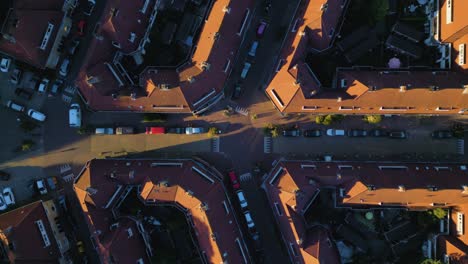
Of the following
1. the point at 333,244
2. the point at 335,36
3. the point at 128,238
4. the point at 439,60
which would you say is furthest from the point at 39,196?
the point at 439,60

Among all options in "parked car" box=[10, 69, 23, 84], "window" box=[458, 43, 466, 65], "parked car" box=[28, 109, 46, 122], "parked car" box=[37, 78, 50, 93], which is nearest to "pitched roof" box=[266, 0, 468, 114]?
"window" box=[458, 43, 466, 65]

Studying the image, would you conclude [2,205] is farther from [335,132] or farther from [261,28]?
[335,132]

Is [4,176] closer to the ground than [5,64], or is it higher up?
closer to the ground

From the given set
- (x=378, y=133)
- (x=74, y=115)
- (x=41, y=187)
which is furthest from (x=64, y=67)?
(x=378, y=133)

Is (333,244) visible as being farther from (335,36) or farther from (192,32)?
(192,32)

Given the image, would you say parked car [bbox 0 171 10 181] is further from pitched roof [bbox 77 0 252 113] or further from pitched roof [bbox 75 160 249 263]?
pitched roof [bbox 77 0 252 113]

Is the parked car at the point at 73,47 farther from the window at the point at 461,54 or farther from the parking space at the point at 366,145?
the window at the point at 461,54
